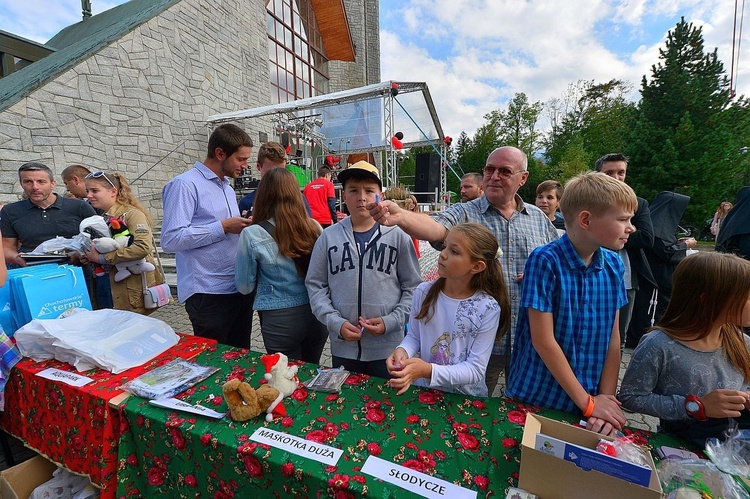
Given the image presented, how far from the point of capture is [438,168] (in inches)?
613

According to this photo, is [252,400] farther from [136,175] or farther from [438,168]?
[438,168]

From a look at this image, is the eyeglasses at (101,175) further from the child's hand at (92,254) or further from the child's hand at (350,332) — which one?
the child's hand at (350,332)

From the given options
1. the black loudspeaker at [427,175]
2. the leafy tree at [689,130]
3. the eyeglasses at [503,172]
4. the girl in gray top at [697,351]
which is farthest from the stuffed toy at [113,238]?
the leafy tree at [689,130]

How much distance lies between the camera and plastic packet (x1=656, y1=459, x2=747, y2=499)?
2.71 ft

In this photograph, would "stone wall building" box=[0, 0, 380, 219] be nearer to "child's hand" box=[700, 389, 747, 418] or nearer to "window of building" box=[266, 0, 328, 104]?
"window of building" box=[266, 0, 328, 104]

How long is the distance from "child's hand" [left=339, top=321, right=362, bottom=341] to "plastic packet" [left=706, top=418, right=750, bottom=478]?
49.1 inches

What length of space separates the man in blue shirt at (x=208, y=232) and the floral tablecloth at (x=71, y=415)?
15.6 inches

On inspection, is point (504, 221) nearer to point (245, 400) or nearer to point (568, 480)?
point (568, 480)

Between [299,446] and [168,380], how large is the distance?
0.77 m

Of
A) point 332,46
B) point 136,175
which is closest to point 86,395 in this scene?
point 136,175

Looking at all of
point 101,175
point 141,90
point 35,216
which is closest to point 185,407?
point 101,175

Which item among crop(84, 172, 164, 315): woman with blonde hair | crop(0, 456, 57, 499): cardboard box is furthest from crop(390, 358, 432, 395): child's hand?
crop(84, 172, 164, 315): woman with blonde hair

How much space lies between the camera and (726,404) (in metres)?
0.99

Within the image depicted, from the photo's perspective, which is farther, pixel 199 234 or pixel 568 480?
pixel 199 234
